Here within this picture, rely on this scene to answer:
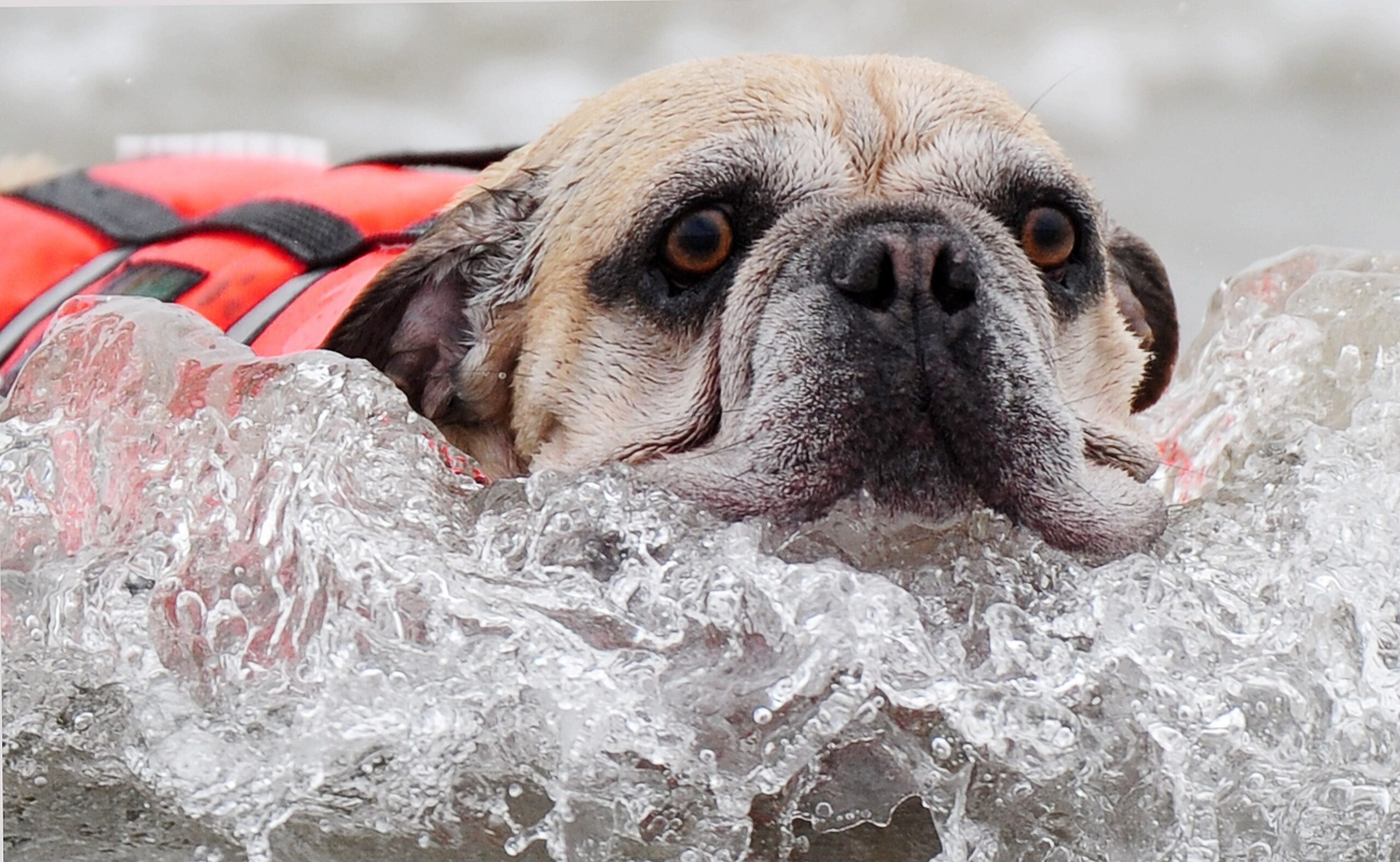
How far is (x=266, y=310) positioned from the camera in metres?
2.29

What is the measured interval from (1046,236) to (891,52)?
0.46 m

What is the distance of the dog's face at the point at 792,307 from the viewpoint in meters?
1.61

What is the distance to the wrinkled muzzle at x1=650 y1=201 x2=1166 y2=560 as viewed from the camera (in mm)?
1592

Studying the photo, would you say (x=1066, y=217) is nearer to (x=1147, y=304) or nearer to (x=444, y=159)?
(x=1147, y=304)

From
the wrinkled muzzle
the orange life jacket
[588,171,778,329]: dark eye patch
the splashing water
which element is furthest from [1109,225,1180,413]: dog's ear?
the orange life jacket

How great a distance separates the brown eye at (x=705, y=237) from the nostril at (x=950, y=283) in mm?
304

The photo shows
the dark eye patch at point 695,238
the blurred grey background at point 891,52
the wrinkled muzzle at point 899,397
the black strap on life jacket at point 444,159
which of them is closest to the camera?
the wrinkled muzzle at point 899,397

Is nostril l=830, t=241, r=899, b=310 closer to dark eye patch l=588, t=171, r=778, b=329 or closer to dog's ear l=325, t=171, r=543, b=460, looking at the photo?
dark eye patch l=588, t=171, r=778, b=329

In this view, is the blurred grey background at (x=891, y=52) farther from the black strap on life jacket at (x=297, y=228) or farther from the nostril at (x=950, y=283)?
the nostril at (x=950, y=283)

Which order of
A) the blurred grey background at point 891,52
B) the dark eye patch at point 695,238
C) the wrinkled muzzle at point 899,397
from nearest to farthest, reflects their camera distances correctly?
the wrinkled muzzle at point 899,397 → the dark eye patch at point 695,238 → the blurred grey background at point 891,52

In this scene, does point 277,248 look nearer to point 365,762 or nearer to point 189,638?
point 189,638

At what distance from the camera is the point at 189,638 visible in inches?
66.1

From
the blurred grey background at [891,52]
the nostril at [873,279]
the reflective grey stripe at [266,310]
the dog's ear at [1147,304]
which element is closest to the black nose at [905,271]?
the nostril at [873,279]

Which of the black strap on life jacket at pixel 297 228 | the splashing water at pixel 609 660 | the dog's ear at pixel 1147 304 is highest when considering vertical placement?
the dog's ear at pixel 1147 304
